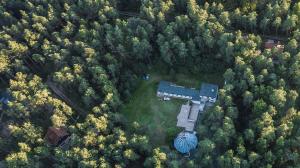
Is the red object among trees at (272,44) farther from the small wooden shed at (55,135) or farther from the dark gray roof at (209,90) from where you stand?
the small wooden shed at (55,135)

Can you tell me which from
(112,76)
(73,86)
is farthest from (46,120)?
(112,76)

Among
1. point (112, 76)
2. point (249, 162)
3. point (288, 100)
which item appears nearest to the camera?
point (249, 162)

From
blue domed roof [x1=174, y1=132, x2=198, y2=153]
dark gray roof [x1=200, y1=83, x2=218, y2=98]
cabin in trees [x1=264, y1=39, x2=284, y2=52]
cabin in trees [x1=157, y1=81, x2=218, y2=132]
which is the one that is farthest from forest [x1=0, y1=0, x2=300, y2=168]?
cabin in trees [x1=157, y1=81, x2=218, y2=132]

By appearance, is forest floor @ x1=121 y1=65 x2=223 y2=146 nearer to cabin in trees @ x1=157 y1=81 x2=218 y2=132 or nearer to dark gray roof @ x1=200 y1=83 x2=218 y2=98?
cabin in trees @ x1=157 y1=81 x2=218 y2=132

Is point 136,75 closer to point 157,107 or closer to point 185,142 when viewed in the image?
point 157,107

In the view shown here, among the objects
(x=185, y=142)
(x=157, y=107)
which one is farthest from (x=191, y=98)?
(x=185, y=142)

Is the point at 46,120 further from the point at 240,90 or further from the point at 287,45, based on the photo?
the point at 287,45
